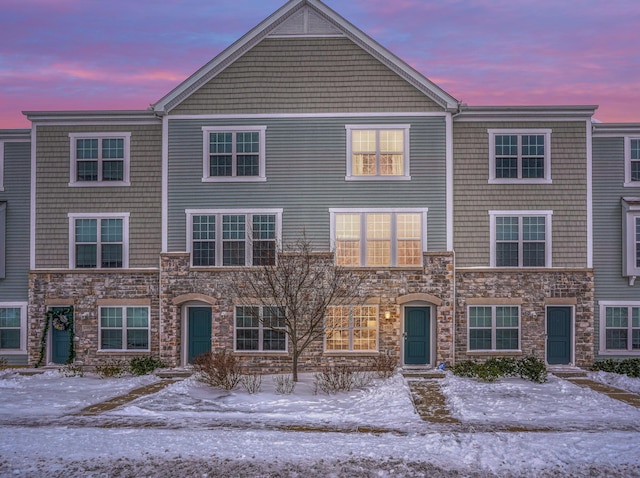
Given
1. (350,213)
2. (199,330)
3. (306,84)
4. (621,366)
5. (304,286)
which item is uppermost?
(306,84)

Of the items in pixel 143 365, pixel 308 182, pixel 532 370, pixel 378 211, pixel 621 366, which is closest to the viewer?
pixel 532 370

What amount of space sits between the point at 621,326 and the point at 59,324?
19822 millimetres

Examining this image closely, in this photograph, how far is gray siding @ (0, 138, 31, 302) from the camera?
76.6 feet

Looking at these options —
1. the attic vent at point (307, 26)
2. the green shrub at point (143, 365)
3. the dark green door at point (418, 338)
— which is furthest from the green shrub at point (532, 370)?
the attic vent at point (307, 26)

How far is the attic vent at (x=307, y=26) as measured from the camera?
72.6ft

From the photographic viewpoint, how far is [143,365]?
21.0 meters

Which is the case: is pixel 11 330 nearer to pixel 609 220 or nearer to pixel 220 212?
pixel 220 212

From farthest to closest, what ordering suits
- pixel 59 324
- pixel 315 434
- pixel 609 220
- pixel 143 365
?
pixel 609 220, pixel 59 324, pixel 143 365, pixel 315 434

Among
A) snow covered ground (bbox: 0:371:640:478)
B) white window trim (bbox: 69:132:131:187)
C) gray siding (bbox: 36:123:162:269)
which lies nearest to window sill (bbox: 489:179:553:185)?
snow covered ground (bbox: 0:371:640:478)

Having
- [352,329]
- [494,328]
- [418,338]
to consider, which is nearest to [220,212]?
[352,329]

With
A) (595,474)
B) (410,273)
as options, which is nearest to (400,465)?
(595,474)

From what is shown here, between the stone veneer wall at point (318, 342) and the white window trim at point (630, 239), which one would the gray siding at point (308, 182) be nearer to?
the stone veneer wall at point (318, 342)

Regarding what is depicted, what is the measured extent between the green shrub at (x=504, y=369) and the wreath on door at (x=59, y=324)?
13230 mm

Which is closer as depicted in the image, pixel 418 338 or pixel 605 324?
pixel 418 338
